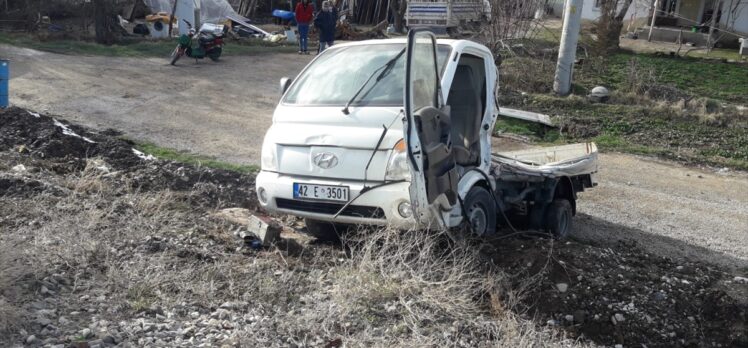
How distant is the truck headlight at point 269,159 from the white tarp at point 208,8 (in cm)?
2284

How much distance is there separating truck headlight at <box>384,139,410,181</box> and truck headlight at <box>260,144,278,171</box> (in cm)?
116

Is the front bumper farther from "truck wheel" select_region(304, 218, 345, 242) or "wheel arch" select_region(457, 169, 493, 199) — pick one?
"wheel arch" select_region(457, 169, 493, 199)

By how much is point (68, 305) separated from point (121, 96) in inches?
412

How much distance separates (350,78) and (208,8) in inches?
922

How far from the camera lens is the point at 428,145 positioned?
550 centimetres

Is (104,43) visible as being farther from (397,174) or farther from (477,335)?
(477,335)

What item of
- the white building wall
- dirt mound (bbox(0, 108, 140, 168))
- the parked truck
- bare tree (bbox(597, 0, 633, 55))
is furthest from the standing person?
the white building wall

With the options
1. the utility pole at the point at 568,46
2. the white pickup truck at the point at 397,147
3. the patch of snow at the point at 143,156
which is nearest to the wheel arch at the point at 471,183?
the white pickup truck at the point at 397,147

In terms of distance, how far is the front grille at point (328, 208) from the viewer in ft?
19.3

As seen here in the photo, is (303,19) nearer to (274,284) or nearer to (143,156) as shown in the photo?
(143,156)

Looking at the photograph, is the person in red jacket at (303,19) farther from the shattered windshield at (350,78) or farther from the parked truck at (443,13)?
the shattered windshield at (350,78)

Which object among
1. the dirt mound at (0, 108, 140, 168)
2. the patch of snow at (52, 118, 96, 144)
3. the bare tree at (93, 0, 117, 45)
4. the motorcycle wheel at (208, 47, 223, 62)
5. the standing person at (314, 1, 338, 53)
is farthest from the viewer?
the bare tree at (93, 0, 117, 45)

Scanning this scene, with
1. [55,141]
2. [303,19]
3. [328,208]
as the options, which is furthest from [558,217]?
[303,19]

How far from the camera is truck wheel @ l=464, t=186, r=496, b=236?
6.23 meters
